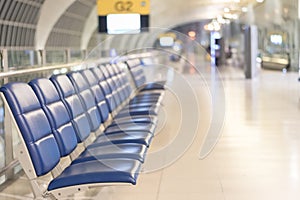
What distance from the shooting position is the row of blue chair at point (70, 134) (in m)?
2.87

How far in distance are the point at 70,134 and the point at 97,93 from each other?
53.3 inches

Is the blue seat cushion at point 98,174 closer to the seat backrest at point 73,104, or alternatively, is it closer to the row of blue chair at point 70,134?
the row of blue chair at point 70,134

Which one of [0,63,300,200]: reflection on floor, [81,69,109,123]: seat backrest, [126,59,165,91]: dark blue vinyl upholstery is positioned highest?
[81,69,109,123]: seat backrest

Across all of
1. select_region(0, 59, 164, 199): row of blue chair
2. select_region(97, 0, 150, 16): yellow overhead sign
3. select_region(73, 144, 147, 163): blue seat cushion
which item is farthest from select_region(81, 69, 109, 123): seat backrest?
select_region(97, 0, 150, 16): yellow overhead sign

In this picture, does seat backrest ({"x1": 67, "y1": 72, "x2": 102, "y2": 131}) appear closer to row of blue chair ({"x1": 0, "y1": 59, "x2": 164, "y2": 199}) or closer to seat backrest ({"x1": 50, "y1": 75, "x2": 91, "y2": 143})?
row of blue chair ({"x1": 0, "y1": 59, "x2": 164, "y2": 199})

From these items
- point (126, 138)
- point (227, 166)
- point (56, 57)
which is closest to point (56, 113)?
point (126, 138)

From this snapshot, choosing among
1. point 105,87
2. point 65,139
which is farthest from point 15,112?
point 105,87

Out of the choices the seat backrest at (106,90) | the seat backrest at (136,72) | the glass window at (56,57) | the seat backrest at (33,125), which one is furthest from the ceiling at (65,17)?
the seat backrest at (33,125)

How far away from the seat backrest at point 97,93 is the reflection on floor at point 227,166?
25.8 inches

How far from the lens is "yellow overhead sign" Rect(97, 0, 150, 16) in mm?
12555

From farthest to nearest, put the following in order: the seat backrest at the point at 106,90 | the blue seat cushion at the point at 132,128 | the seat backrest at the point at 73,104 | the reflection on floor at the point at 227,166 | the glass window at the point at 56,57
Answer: the glass window at the point at 56,57
the seat backrest at the point at 106,90
the blue seat cushion at the point at 132,128
the reflection on floor at the point at 227,166
the seat backrest at the point at 73,104

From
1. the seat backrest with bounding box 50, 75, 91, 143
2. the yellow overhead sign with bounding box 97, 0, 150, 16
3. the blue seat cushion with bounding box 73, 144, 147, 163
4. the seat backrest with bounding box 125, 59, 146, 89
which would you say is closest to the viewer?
the blue seat cushion with bounding box 73, 144, 147, 163

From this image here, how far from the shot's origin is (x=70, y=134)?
3.51 metres

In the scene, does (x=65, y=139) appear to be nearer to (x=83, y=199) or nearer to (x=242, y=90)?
(x=83, y=199)
